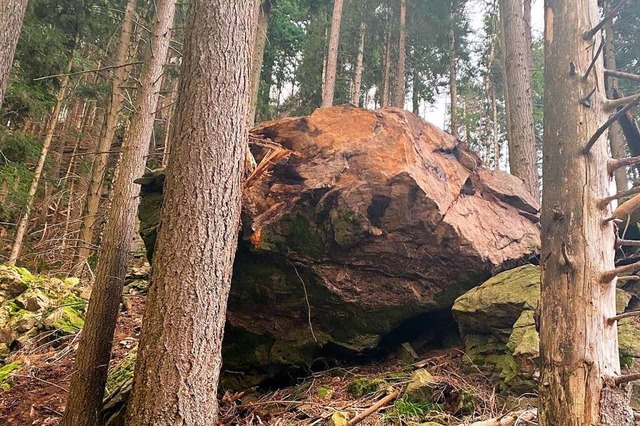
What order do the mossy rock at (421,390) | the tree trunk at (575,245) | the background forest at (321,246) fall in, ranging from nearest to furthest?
the tree trunk at (575,245)
the background forest at (321,246)
the mossy rock at (421,390)

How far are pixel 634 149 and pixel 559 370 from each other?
1890mm

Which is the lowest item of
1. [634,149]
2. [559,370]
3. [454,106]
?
[559,370]

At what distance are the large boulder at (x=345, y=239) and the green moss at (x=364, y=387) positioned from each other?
668mm

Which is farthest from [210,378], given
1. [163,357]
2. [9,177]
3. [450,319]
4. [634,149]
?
[9,177]

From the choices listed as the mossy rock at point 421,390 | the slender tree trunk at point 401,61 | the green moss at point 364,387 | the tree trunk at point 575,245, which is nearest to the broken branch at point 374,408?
the mossy rock at point 421,390

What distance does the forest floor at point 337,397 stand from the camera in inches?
136

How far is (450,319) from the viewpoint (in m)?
5.13

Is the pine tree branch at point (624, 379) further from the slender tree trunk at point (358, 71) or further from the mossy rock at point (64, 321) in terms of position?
the slender tree trunk at point (358, 71)

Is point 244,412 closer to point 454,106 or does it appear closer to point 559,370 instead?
point 559,370

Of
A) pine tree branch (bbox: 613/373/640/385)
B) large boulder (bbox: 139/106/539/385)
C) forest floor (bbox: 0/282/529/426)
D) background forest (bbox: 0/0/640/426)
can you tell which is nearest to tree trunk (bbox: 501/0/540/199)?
background forest (bbox: 0/0/640/426)

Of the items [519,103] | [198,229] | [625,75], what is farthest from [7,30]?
[519,103]

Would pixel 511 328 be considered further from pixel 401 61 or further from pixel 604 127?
pixel 401 61

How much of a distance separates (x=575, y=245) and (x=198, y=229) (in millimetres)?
2668

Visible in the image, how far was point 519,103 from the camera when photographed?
7.89 m
